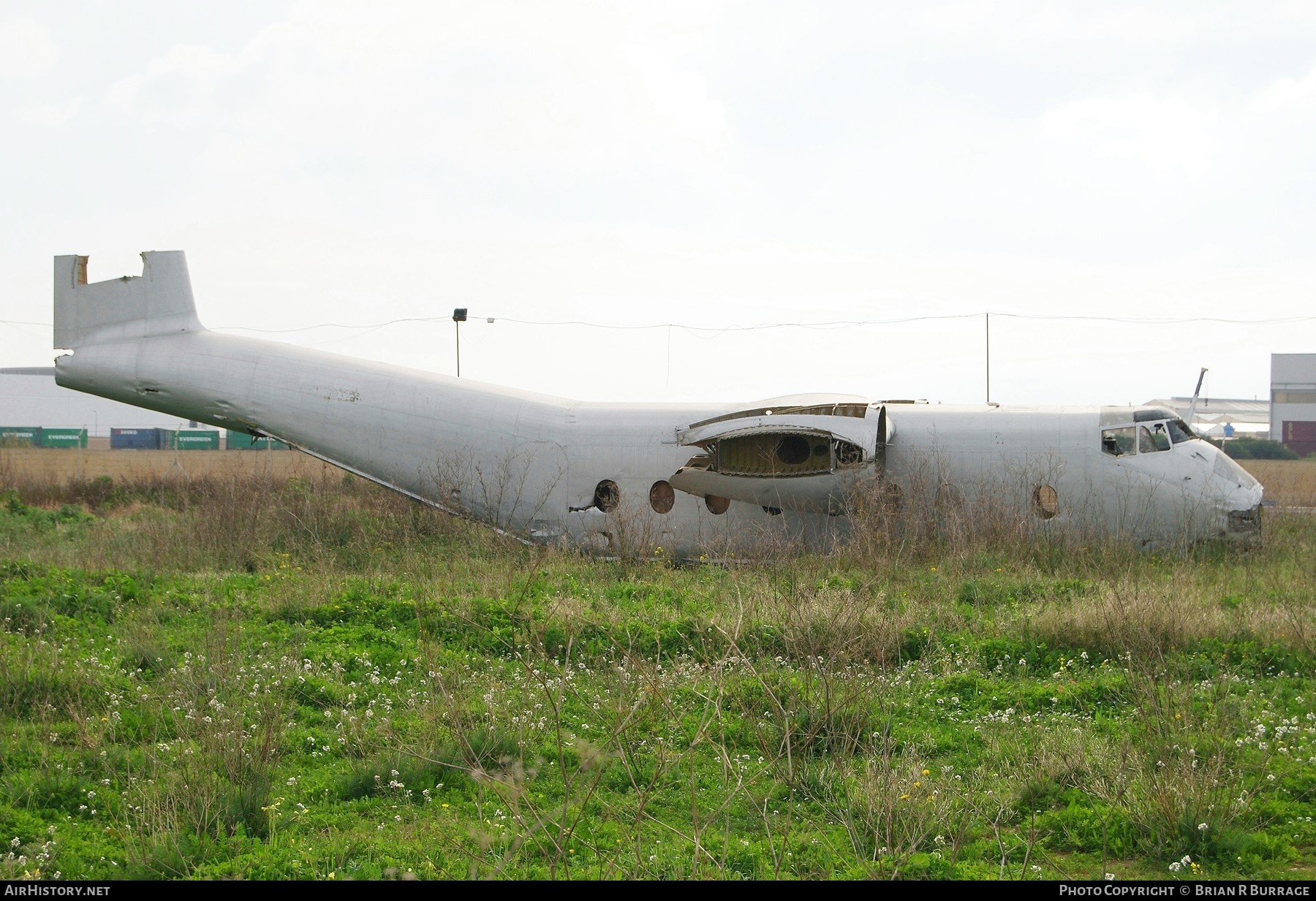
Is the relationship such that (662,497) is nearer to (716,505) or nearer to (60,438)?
(716,505)

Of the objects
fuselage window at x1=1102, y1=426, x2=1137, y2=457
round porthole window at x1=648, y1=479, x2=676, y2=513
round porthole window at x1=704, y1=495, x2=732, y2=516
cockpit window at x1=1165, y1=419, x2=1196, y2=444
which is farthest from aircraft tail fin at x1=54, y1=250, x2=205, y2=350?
cockpit window at x1=1165, y1=419, x2=1196, y2=444

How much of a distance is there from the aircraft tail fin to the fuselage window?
14.4 metres

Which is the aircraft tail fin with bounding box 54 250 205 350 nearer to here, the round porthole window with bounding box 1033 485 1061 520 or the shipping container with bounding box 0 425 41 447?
the round porthole window with bounding box 1033 485 1061 520

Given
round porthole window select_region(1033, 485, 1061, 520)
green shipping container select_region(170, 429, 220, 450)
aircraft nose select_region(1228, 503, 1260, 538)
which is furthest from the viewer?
green shipping container select_region(170, 429, 220, 450)

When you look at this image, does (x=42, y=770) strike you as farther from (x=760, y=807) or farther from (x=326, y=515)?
(x=326, y=515)

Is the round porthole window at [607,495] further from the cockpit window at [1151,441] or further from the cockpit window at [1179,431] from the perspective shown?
the cockpit window at [1179,431]

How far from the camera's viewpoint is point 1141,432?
15.5 meters

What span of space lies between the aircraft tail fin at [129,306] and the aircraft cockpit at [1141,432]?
1448cm

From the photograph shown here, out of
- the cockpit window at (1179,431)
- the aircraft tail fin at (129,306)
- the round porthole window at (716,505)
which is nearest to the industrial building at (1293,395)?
the cockpit window at (1179,431)

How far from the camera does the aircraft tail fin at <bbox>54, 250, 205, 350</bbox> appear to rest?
17.3 m

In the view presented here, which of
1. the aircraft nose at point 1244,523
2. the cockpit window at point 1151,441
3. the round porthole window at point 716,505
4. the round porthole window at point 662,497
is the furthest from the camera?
the round porthole window at point 662,497

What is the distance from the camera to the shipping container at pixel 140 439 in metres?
78.4

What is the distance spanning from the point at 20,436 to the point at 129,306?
209 ft
